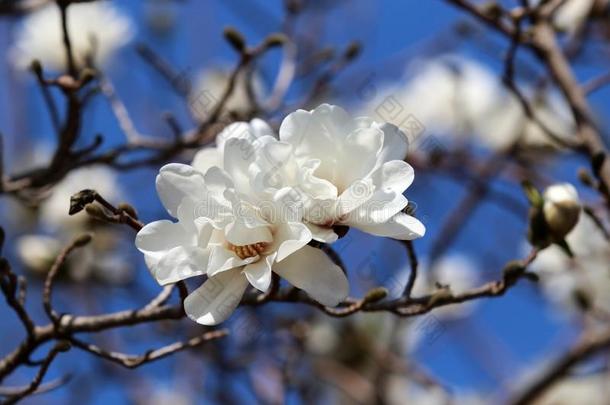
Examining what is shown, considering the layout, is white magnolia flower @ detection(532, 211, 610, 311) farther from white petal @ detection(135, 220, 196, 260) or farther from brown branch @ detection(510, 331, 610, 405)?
white petal @ detection(135, 220, 196, 260)

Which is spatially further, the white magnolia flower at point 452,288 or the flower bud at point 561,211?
the white magnolia flower at point 452,288

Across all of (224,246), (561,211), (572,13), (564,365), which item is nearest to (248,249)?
(224,246)

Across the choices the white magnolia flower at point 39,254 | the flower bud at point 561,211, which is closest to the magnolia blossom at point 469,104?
the white magnolia flower at point 39,254

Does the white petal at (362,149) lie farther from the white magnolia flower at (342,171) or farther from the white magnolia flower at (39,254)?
the white magnolia flower at (39,254)

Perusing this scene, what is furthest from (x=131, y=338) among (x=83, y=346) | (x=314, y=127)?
(x=314, y=127)

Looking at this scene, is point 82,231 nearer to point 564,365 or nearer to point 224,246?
point 564,365
